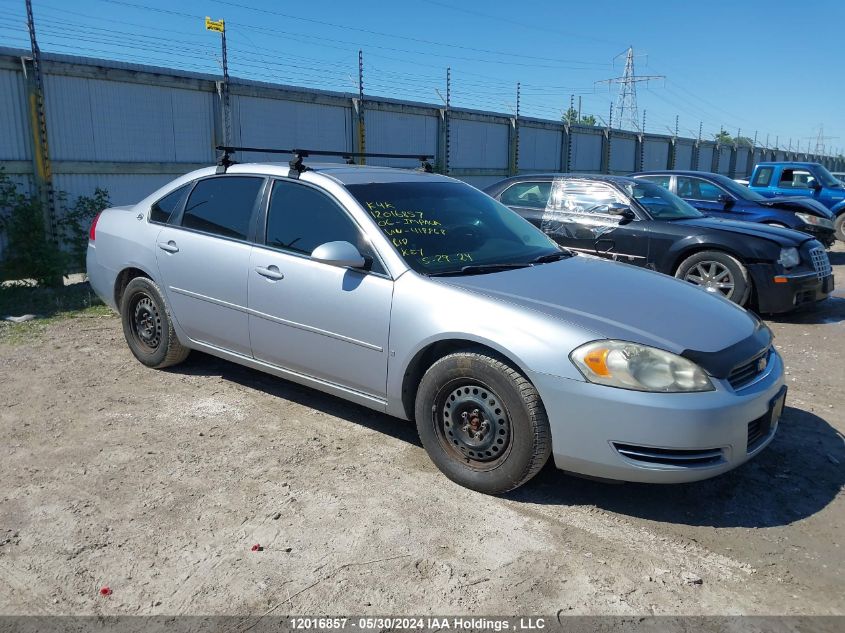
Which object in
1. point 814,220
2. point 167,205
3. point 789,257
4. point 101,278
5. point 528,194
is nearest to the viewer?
point 167,205

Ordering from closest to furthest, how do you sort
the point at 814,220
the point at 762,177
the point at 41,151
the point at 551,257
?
the point at 551,257
the point at 41,151
the point at 814,220
the point at 762,177

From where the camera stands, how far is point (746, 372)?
3430mm

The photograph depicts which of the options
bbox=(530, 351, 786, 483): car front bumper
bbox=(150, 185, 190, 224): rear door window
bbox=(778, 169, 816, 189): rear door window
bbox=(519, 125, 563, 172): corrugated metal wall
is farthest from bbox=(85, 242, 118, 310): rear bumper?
bbox=(519, 125, 563, 172): corrugated metal wall

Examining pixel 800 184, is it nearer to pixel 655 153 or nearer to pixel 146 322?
pixel 146 322

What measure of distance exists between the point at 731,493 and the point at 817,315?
210 inches

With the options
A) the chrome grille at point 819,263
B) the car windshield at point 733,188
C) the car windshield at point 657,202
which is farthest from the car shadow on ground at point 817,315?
the car windshield at point 733,188

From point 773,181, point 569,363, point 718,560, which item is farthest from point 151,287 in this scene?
point 773,181

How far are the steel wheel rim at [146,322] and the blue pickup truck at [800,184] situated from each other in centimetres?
1311

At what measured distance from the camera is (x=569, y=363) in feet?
10.4

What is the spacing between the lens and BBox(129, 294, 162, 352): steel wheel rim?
5.25 m

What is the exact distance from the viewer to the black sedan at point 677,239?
724 centimetres

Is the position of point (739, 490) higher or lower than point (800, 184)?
lower

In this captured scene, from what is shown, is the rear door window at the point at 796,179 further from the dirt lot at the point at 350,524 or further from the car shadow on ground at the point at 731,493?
the car shadow on ground at the point at 731,493

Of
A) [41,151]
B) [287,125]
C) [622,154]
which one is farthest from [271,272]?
[622,154]
